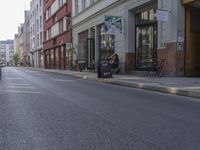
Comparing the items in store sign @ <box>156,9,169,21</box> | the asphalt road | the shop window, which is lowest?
the asphalt road

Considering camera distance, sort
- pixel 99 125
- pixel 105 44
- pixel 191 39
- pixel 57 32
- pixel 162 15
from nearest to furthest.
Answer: pixel 99 125
pixel 162 15
pixel 191 39
pixel 105 44
pixel 57 32

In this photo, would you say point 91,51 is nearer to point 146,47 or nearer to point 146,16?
point 146,47

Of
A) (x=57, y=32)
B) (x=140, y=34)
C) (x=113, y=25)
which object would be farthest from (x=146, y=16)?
(x=57, y=32)

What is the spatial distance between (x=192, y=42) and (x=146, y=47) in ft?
15.3

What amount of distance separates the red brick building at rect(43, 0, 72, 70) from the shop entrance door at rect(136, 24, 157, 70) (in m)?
19.9

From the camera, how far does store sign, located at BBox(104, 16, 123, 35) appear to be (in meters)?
25.0

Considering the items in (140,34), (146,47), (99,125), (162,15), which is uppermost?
(162,15)

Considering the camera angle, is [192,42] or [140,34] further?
[140,34]

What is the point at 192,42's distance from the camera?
22.0m

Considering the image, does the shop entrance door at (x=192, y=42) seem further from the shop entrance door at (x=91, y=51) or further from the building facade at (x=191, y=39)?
the shop entrance door at (x=91, y=51)

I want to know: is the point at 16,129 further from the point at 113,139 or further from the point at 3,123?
the point at 113,139

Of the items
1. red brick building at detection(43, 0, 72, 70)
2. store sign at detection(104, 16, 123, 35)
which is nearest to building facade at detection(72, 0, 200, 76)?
store sign at detection(104, 16, 123, 35)

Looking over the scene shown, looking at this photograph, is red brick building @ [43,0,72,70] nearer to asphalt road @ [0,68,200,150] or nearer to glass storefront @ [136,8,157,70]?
glass storefront @ [136,8,157,70]

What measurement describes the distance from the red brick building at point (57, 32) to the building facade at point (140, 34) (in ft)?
23.7
